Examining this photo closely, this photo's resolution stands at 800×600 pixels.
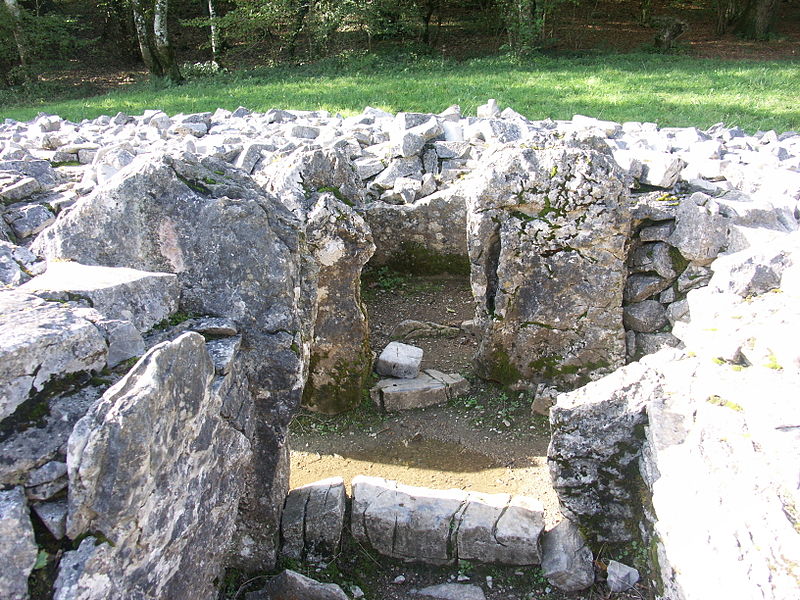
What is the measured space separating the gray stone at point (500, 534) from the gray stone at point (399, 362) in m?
2.10

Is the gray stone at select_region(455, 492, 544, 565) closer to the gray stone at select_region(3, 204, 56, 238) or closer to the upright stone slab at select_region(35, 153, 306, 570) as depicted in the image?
the upright stone slab at select_region(35, 153, 306, 570)

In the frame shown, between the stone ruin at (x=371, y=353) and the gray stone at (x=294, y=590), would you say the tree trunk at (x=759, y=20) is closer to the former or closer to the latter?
the stone ruin at (x=371, y=353)

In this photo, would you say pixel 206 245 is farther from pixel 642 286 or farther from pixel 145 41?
pixel 145 41

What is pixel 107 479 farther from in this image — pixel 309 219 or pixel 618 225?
pixel 618 225

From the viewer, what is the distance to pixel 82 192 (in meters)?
7.12

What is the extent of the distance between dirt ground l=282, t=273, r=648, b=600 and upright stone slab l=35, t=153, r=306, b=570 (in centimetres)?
137

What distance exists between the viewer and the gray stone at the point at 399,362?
6379 millimetres

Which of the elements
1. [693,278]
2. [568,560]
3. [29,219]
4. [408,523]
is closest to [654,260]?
[693,278]

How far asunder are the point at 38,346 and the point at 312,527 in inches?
89.1

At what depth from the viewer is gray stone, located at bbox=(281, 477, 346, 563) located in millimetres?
4254

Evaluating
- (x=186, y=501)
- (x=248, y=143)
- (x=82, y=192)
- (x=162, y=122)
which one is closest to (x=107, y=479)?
(x=186, y=501)

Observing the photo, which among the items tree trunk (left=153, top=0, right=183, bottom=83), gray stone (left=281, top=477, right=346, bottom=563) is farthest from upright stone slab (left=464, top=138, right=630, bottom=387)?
tree trunk (left=153, top=0, right=183, bottom=83)

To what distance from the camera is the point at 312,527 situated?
430 centimetres

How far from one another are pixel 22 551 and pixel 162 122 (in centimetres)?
867
